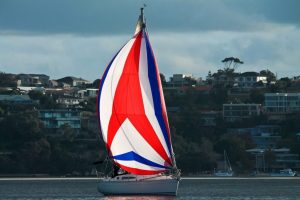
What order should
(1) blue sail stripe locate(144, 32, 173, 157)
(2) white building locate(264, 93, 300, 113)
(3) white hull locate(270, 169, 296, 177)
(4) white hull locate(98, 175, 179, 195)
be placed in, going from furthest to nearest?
(2) white building locate(264, 93, 300, 113)
(3) white hull locate(270, 169, 296, 177)
(1) blue sail stripe locate(144, 32, 173, 157)
(4) white hull locate(98, 175, 179, 195)

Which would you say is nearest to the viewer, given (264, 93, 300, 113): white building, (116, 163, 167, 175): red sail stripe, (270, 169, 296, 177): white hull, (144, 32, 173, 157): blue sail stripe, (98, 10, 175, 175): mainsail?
(116, 163, 167, 175): red sail stripe

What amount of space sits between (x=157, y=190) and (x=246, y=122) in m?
104

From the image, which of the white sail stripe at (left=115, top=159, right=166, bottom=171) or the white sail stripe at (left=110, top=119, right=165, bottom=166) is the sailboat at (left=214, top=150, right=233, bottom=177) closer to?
the white sail stripe at (left=110, top=119, right=165, bottom=166)

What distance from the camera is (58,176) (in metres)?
145

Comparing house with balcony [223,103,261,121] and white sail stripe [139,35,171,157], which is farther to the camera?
house with balcony [223,103,261,121]

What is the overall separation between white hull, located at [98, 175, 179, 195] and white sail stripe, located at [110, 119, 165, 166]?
1.17 meters

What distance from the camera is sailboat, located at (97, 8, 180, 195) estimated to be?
76938mm

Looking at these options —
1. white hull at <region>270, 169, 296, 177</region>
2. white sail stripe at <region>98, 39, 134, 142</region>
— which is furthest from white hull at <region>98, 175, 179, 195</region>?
white hull at <region>270, 169, 296, 177</region>

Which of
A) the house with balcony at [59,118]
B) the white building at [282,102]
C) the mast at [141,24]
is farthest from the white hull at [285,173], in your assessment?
the mast at [141,24]

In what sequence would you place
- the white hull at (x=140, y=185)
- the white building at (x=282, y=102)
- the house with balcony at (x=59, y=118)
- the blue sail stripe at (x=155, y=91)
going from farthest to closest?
the white building at (x=282, y=102), the house with balcony at (x=59, y=118), the blue sail stripe at (x=155, y=91), the white hull at (x=140, y=185)

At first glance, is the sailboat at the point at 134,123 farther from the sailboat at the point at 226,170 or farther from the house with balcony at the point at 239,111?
the house with balcony at the point at 239,111

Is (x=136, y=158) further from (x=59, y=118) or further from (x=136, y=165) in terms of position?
(x=59, y=118)

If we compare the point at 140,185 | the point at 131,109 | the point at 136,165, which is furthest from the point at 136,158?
the point at 131,109

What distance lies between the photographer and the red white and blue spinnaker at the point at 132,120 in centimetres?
7700
